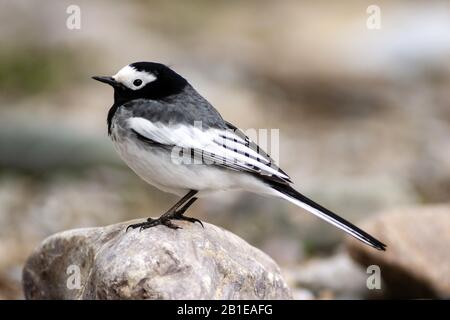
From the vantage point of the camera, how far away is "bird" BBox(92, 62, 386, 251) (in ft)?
20.2

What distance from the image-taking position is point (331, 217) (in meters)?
6.09

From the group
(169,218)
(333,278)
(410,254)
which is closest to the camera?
(169,218)

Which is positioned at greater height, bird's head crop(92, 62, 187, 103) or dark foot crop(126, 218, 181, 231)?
bird's head crop(92, 62, 187, 103)

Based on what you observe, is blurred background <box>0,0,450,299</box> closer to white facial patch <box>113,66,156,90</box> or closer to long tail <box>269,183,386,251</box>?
white facial patch <box>113,66,156,90</box>

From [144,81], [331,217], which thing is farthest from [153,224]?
[331,217]

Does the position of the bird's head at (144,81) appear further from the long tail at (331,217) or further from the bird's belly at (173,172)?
the long tail at (331,217)

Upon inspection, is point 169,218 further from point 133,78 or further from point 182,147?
point 133,78

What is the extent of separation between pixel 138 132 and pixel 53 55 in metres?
10.0

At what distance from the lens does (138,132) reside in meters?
6.17

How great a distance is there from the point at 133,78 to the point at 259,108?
9070 mm

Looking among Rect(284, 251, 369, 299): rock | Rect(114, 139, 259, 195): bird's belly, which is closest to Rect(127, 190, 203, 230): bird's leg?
Rect(114, 139, 259, 195): bird's belly

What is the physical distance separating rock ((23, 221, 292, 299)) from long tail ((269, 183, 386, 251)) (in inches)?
21.0

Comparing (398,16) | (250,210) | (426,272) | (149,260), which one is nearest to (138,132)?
(149,260)

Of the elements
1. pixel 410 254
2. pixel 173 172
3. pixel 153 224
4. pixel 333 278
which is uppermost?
pixel 173 172
